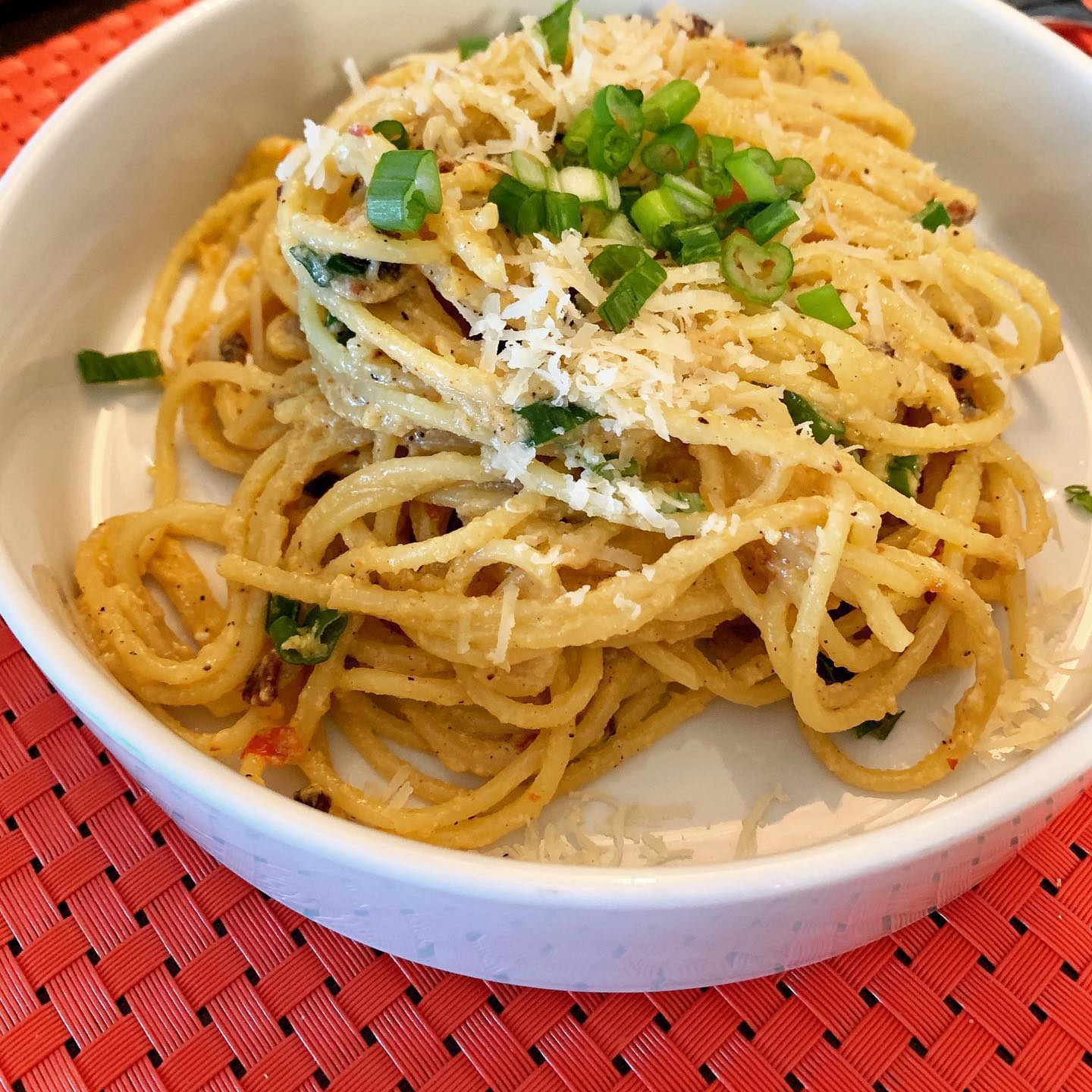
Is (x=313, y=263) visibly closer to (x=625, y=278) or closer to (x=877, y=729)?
(x=625, y=278)

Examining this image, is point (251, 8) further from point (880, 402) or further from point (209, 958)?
point (209, 958)

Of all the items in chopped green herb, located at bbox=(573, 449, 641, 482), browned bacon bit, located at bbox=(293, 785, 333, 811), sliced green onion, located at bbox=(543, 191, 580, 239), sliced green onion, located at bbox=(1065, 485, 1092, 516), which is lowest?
browned bacon bit, located at bbox=(293, 785, 333, 811)

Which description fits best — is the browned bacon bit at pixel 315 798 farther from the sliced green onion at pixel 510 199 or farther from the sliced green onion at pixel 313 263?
the sliced green onion at pixel 510 199

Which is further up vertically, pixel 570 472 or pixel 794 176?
pixel 794 176

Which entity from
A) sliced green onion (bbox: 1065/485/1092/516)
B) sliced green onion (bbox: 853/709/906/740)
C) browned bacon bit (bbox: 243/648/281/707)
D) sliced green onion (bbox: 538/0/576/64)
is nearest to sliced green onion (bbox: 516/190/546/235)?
sliced green onion (bbox: 538/0/576/64)

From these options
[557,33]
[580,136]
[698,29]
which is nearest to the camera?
[580,136]

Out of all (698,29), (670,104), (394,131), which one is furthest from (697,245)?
(698,29)

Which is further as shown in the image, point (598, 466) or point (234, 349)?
point (234, 349)

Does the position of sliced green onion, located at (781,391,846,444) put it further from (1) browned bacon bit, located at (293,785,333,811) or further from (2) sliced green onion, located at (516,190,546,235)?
(1) browned bacon bit, located at (293,785,333,811)
